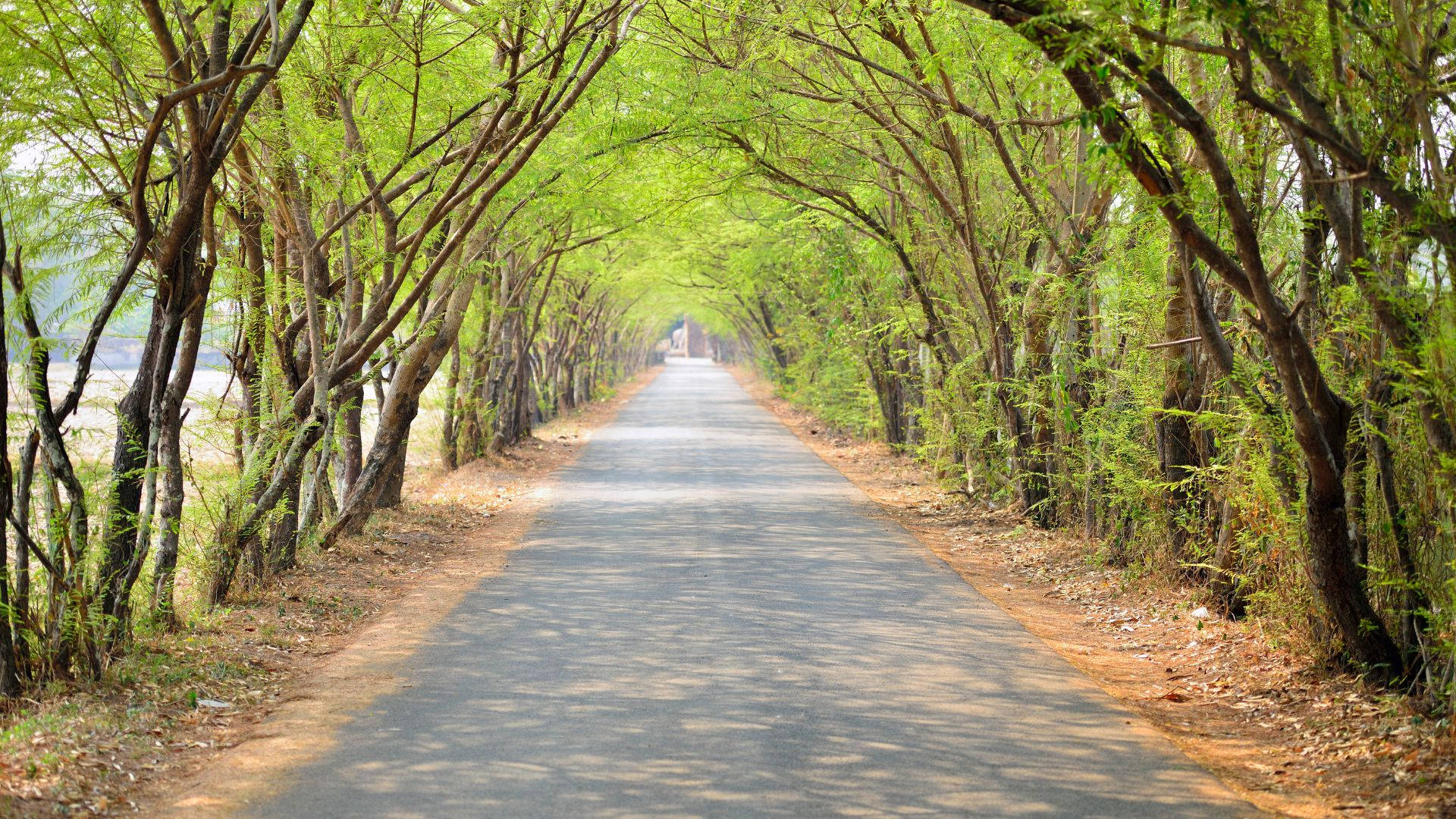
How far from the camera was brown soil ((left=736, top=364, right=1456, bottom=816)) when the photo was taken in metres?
5.46

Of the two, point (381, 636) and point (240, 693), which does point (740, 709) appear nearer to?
point (240, 693)

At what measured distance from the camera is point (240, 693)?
7.14 metres

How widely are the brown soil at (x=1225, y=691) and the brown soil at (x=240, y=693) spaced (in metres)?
4.35

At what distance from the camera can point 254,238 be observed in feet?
36.9

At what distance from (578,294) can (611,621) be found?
1005 inches

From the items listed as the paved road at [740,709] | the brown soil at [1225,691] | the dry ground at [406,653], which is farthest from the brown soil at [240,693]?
the brown soil at [1225,691]

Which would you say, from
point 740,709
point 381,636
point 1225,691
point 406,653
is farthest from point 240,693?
point 1225,691

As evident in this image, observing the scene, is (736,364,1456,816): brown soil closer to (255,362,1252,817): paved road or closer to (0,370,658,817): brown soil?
(255,362,1252,817): paved road

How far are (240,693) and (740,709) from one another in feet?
9.32

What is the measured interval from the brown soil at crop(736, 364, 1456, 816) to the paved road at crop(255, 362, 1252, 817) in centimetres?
29

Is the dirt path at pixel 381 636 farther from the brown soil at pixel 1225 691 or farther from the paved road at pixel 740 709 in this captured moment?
the brown soil at pixel 1225 691

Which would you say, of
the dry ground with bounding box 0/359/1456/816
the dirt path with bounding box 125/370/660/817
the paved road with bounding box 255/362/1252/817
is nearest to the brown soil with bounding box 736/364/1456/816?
the dry ground with bounding box 0/359/1456/816

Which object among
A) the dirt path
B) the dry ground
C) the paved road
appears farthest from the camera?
the dirt path

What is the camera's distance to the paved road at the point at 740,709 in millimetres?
5297
